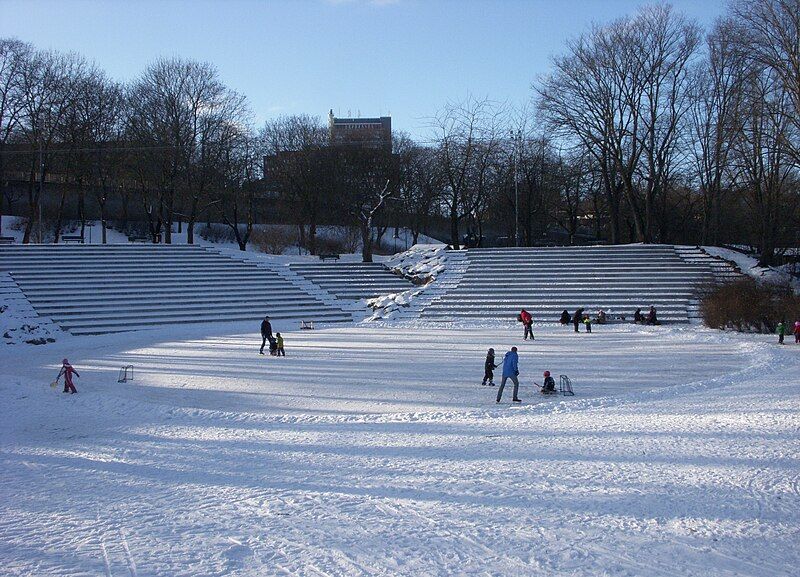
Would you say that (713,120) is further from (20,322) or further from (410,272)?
(20,322)

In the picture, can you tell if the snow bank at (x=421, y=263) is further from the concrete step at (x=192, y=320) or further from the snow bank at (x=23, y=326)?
the snow bank at (x=23, y=326)

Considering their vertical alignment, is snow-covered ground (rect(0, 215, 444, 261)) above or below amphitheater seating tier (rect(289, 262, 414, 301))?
above

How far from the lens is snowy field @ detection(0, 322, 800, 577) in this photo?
6.54 meters

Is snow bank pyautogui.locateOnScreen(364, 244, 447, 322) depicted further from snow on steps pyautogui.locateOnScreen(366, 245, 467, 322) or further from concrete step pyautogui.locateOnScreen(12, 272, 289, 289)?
concrete step pyautogui.locateOnScreen(12, 272, 289, 289)

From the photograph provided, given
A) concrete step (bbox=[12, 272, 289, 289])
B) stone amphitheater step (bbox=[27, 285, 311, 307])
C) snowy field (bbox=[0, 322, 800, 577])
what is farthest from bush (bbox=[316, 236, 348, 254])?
snowy field (bbox=[0, 322, 800, 577])

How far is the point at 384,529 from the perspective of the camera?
23.5 feet

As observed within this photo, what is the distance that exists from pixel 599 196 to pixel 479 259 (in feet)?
69.6

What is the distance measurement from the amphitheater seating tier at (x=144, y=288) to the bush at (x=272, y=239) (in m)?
13.3

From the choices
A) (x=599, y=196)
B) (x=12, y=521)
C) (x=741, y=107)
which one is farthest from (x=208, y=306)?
(x=599, y=196)

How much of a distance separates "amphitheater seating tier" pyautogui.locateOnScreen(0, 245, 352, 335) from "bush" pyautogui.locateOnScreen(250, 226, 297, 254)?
13.3 m

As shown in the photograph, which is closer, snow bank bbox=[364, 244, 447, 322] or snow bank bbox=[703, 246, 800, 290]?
snow bank bbox=[703, 246, 800, 290]

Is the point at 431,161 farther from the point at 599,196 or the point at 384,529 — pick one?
the point at 384,529

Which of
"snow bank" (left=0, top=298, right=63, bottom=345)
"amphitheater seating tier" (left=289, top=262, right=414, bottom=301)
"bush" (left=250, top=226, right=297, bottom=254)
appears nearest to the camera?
"snow bank" (left=0, top=298, right=63, bottom=345)

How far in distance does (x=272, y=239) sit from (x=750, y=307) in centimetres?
3701
